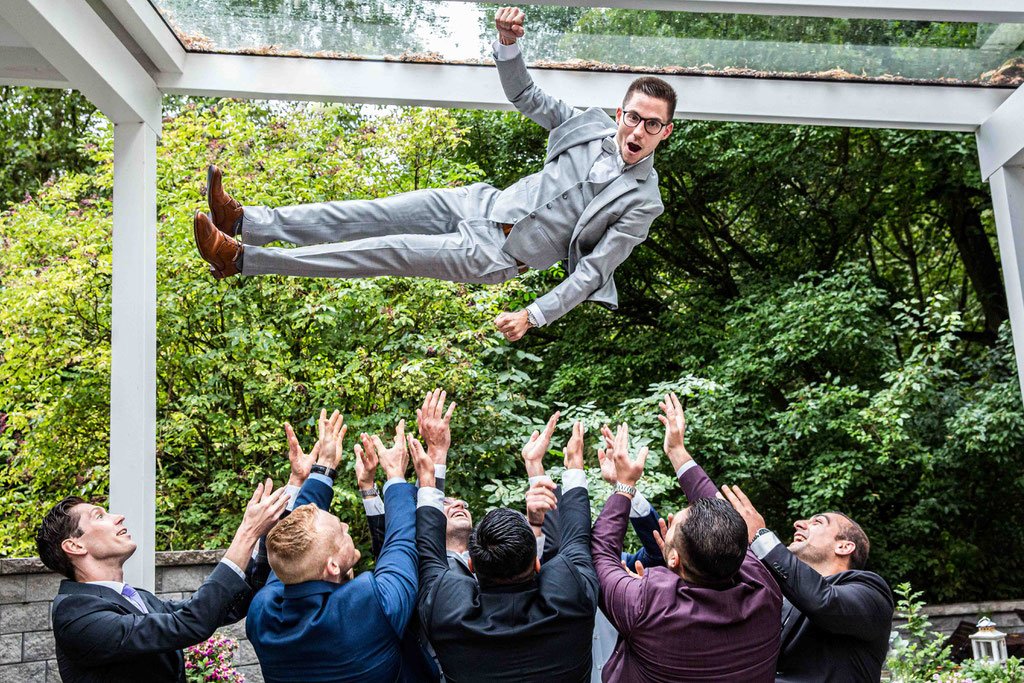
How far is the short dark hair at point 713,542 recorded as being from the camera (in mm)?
2121

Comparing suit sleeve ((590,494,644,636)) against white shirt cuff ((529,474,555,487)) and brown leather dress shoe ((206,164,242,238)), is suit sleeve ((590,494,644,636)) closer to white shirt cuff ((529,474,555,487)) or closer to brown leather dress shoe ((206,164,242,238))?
white shirt cuff ((529,474,555,487))

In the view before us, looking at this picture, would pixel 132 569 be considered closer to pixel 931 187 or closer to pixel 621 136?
pixel 621 136

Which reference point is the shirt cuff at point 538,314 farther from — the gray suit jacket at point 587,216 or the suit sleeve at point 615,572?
the suit sleeve at point 615,572

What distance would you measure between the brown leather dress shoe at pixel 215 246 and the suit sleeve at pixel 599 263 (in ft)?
3.27

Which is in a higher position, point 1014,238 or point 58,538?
point 1014,238

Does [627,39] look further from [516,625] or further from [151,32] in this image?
[516,625]

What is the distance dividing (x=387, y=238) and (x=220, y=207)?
544 millimetres

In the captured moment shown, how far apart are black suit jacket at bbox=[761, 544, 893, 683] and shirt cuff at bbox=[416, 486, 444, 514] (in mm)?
858

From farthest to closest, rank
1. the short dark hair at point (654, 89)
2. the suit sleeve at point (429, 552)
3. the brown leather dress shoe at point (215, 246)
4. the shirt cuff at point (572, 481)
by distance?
the short dark hair at point (654, 89) → the brown leather dress shoe at point (215, 246) → the shirt cuff at point (572, 481) → the suit sleeve at point (429, 552)

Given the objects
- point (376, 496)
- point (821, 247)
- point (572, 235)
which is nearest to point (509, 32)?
point (572, 235)

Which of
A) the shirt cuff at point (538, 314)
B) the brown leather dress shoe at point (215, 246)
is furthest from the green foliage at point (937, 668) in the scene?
the brown leather dress shoe at point (215, 246)

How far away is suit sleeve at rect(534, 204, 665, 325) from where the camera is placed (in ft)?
9.82

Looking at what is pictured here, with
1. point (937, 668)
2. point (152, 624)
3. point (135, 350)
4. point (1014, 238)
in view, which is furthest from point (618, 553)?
point (937, 668)

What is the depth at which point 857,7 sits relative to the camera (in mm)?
3670
